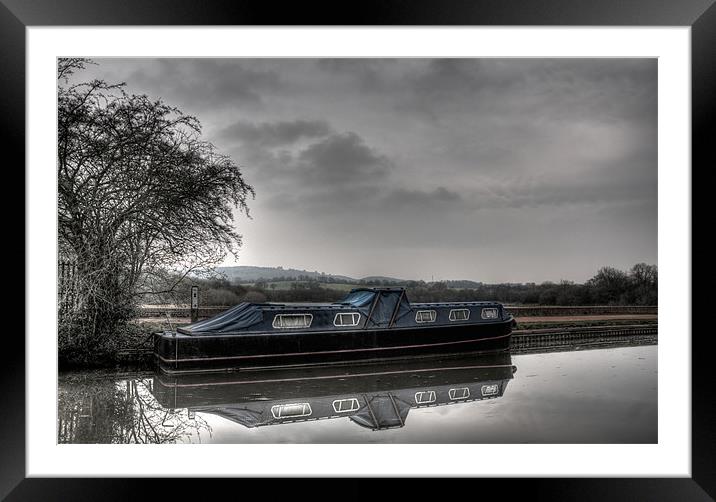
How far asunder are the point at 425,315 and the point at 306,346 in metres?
2.04

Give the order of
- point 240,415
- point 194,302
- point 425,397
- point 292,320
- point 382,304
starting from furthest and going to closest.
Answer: point 382,304
point 194,302
point 292,320
point 425,397
point 240,415

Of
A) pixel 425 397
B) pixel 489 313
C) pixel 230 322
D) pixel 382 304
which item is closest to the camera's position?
pixel 425 397

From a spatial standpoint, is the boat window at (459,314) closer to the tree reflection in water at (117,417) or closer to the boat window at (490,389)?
the boat window at (490,389)

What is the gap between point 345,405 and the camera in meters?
5.30

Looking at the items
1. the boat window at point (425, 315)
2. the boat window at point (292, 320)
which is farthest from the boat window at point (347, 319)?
the boat window at point (425, 315)

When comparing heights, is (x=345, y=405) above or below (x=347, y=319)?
below

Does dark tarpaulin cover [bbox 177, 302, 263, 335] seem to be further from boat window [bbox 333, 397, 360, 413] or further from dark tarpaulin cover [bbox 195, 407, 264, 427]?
boat window [bbox 333, 397, 360, 413]

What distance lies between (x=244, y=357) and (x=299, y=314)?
3.06 feet

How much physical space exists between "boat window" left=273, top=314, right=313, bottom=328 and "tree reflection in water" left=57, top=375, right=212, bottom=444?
189 cm

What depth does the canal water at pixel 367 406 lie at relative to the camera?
4.43m

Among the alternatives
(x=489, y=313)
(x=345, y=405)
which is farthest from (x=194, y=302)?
(x=489, y=313)

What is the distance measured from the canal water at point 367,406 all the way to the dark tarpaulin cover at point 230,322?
1.99ft

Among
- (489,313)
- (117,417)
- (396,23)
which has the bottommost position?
(117,417)

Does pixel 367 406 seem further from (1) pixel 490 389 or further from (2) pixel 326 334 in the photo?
(2) pixel 326 334
